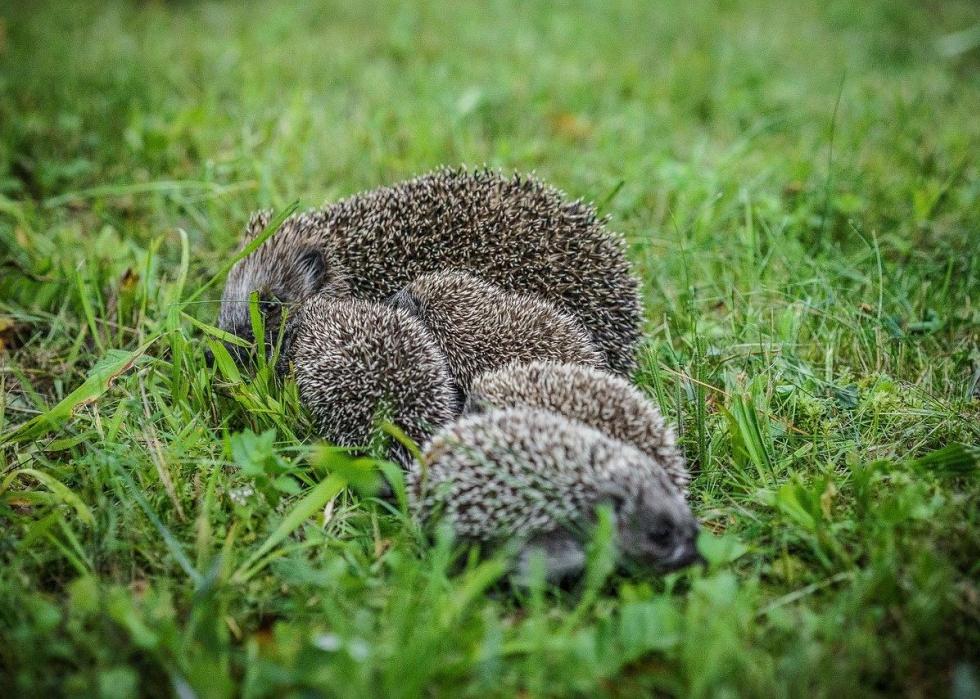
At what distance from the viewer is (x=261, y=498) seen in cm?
311

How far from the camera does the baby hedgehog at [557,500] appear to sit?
282 cm

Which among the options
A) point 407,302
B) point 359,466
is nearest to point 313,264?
point 407,302

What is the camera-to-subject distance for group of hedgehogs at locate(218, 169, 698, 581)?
2848mm

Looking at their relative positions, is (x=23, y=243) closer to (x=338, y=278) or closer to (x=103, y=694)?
(x=338, y=278)

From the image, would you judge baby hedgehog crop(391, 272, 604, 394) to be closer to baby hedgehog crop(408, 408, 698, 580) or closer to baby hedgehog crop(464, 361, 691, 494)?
baby hedgehog crop(464, 361, 691, 494)

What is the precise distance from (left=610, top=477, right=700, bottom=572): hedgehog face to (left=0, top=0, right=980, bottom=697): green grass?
0.10m

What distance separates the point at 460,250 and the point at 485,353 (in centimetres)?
72

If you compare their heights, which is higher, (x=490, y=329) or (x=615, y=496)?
(x=490, y=329)

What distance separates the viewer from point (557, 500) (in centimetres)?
283

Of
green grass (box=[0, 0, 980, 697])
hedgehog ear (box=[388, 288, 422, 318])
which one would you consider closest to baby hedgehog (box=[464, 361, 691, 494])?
green grass (box=[0, 0, 980, 697])

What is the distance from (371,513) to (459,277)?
1353mm

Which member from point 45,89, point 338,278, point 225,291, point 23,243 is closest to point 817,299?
point 338,278

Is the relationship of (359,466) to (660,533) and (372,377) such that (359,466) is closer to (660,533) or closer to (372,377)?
(372,377)

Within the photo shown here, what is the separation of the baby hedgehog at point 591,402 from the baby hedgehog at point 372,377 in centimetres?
24
